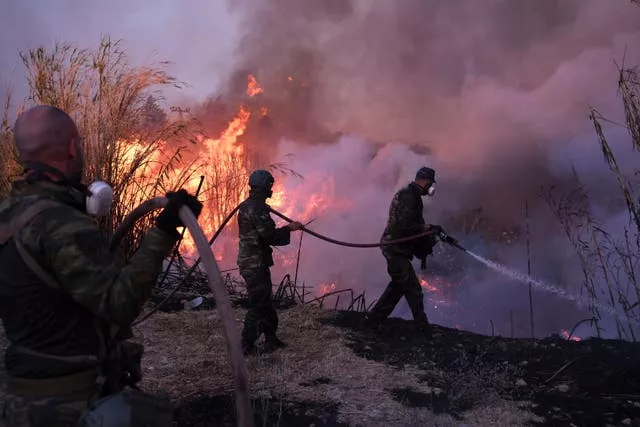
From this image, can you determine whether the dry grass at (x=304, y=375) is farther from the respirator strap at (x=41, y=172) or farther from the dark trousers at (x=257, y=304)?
the respirator strap at (x=41, y=172)

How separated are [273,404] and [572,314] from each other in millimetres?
9152

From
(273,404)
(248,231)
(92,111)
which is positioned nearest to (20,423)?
Result: (273,404)

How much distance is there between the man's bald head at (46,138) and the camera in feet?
6.25

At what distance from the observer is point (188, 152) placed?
8.31 metres

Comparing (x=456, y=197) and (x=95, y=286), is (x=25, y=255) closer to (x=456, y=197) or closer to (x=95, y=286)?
(x=95, y=286)

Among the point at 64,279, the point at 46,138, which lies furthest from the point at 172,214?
the point at 46,138

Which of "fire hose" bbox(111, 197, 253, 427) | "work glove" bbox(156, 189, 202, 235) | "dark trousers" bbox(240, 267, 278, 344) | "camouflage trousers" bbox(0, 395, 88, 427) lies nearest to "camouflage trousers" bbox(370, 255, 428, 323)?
"dark trousers" bbox(240, 267, 278, 344)

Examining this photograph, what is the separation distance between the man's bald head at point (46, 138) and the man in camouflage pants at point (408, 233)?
17.0 ft

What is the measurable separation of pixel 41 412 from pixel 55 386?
89mm

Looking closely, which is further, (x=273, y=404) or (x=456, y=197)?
(x=456, y=197)

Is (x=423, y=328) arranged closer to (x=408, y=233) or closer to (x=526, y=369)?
(x=408, y=233)

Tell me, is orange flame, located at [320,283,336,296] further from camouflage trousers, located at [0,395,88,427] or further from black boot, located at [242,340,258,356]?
camouflage trousers, located at [0,395,88,427]

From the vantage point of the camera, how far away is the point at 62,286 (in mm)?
1823

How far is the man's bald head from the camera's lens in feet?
6.25
